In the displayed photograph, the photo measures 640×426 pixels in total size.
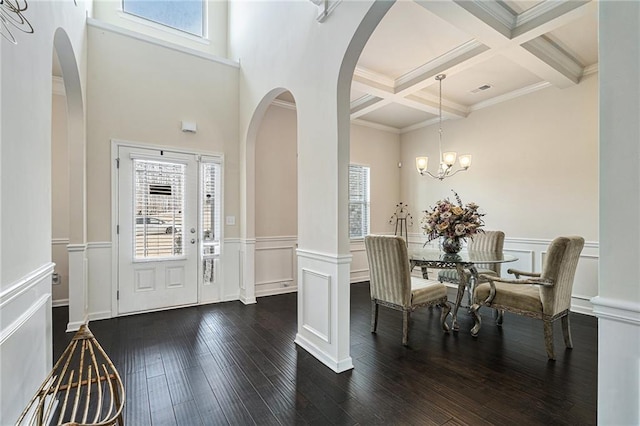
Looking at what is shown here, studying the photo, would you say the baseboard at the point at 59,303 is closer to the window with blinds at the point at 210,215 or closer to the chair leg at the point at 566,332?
the window with blinds at the point at 210,215

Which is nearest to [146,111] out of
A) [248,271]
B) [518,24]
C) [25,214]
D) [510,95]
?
[248,271]

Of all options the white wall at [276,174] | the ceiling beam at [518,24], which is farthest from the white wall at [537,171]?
the white wall at [276,174]

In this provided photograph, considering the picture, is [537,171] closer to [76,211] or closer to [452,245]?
[452,245]

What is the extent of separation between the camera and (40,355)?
1.75m

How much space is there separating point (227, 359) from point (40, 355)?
1308 millimetres

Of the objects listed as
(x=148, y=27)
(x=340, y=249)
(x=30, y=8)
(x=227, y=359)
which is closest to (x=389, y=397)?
(x=340, y=249)

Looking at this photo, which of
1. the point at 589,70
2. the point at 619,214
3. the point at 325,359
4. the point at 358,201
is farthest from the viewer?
the point at 358,201

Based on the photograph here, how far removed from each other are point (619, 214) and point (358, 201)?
16.6 feet

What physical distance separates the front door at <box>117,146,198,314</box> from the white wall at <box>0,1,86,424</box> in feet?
6.68

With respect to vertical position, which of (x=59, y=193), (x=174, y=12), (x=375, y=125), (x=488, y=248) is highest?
(x=174, y=12)

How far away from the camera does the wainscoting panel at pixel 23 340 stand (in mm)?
1276

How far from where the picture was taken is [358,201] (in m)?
6.09

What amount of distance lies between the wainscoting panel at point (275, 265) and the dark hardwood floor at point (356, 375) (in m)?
1.21

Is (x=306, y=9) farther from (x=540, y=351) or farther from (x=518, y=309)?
(x=540, y=351)
